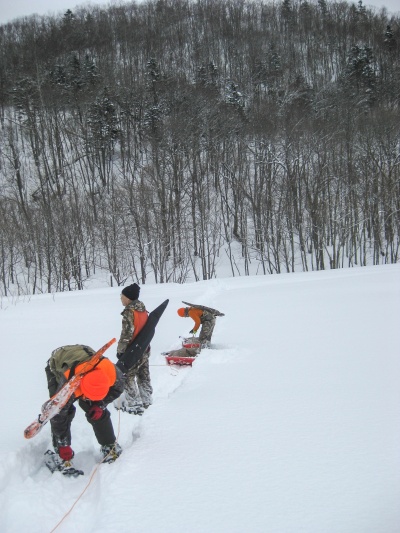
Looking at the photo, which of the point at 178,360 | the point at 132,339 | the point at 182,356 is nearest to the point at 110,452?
the point at 132,339

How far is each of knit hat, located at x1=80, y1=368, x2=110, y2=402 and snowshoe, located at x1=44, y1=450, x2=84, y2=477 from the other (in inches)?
31.7

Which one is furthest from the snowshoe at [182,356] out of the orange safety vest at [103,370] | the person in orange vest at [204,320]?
the orange safety vest at [103,370]

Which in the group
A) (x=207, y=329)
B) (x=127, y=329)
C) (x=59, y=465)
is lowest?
(x=59, y=465)

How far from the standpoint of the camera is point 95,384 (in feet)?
12.1

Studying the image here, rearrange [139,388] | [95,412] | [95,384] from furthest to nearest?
[139,388]
[95,412]
[95,384]

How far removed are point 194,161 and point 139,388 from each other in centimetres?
2387

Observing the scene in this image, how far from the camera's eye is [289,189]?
84.6 feet

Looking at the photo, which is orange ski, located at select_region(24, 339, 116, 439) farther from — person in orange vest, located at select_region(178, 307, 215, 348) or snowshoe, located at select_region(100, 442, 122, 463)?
person in orange vest, located at select_region(178, 307, 215, 348)

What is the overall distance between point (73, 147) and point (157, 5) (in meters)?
34.5

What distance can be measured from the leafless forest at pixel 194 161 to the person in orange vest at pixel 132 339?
19.7 meters

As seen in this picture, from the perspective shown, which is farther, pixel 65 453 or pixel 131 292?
pixel 131 292

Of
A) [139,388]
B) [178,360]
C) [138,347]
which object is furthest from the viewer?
[178,360]

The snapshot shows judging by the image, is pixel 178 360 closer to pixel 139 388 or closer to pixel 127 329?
pixel 139 388

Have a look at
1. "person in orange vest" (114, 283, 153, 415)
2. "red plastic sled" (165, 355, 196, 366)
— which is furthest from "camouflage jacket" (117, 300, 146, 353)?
"red plastic sled" (165, 355, 196, 366)
